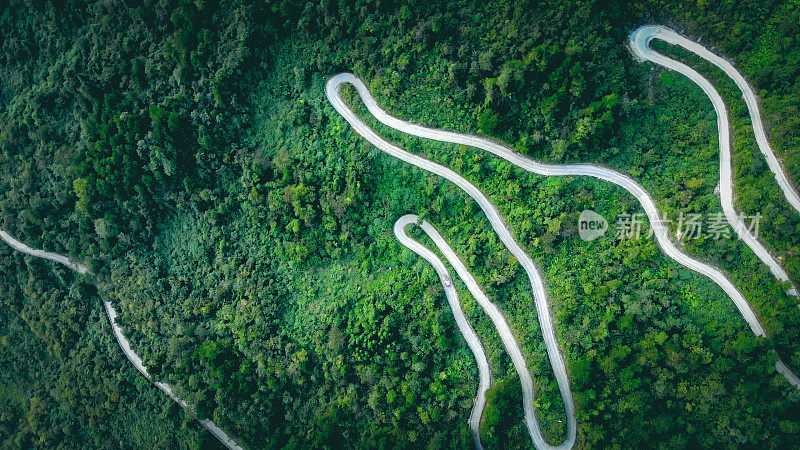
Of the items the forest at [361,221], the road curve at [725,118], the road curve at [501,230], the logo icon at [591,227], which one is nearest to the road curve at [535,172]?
the road curve at [501,230]

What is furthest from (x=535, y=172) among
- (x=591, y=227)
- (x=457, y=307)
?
(x=457, y=307)

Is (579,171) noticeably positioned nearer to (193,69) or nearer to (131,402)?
(193,69)

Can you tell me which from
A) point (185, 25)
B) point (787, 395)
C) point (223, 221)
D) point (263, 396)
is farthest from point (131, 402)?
point (787, 395)

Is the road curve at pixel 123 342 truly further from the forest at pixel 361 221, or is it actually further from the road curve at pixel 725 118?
the road curve at pixel 725 118

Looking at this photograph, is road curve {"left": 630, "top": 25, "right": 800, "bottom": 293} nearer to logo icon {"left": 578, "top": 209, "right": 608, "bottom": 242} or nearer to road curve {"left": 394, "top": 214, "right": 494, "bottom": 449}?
logo icon {"left": 578, "top": 209, "right": 608, "bottom": 242}

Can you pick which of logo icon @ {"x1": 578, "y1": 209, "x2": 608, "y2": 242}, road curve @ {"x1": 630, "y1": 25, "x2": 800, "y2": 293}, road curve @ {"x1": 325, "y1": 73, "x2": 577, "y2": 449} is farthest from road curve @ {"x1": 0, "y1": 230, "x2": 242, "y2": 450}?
road curve @ {"x1": 630, "y1": 25, "x2": 800, "y2": 293}

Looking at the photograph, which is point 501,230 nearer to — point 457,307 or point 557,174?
point 557,174

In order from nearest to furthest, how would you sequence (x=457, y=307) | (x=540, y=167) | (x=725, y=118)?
(x=725, y=118) → (x=540, y=167) → (x=457, y=307)
